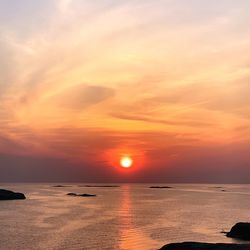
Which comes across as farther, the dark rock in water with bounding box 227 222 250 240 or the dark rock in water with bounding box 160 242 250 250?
the dark rock in water with bounding box 227 222 250 240

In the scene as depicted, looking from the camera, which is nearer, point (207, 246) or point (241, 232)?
point (207, 246)

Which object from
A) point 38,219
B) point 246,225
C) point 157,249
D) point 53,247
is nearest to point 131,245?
point 157,249

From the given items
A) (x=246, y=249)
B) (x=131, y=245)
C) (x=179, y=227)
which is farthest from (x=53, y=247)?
(x=179, y=227)

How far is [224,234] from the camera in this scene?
74000mm

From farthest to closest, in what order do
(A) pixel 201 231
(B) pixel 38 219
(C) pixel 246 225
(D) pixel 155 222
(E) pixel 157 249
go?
(B) pixel 38 219 < (D) pixel 155 222 < (A) pixel 201 231 < (C) pixel 246 225 < (E) pixel 157 249

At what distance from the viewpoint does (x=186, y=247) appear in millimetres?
52438

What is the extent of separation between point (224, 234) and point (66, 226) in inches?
1304

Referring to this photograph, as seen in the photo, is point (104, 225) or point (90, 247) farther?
point (104, 225)

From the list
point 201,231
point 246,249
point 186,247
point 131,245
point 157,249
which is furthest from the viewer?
point 201,231

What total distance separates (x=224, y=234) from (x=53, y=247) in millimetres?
30954

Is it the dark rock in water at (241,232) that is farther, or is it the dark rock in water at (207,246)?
the dark rock in water at (241,232)

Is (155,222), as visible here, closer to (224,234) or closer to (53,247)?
(224,234)

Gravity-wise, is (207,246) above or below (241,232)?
below

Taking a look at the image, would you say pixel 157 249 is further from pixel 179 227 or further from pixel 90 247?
pixel 179 227
